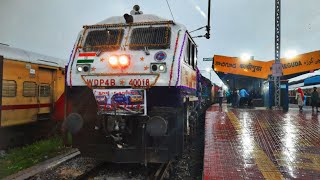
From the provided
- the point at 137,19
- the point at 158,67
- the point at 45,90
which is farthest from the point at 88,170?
the point at 45,90

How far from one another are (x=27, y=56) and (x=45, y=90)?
4.99 ft

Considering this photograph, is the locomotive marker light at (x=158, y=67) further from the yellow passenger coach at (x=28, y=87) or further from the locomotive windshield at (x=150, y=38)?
the yellow passenger coach at (x=28, y=87)

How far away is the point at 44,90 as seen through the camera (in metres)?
11.4

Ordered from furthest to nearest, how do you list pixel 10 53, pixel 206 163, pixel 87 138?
pixel 10 53
pixel 87 138
pixel 206 163

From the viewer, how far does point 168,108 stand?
6.44m

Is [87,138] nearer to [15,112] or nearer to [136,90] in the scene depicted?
[136,90]

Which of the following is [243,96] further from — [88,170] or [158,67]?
[88,170]

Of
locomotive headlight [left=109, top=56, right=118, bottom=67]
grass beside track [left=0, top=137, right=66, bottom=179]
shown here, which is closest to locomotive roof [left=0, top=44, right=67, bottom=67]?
grass beside track [left=0, top=137, right=66, bottom=179]

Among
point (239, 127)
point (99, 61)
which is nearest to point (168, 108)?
point (99, 61)

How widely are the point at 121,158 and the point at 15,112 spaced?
15.9 feet

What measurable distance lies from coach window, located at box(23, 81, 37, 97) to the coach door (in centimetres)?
30

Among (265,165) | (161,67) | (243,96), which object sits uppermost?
(161,67)

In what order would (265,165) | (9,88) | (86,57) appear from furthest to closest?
(9,88) < (86,57) < (265,165)

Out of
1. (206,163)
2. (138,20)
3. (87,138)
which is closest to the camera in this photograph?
(206,163)
